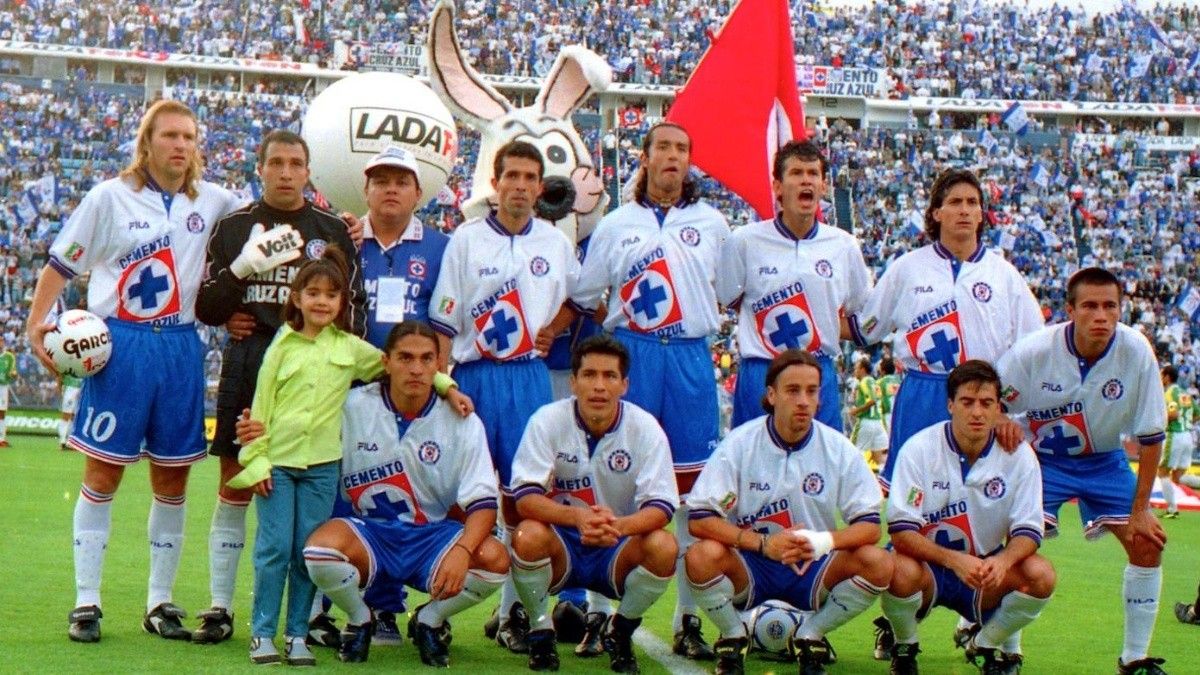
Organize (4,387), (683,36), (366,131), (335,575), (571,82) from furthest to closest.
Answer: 1. (683,36)
2. (4,387)
3. (571,82)
4. (366,131)
5. (335,575)

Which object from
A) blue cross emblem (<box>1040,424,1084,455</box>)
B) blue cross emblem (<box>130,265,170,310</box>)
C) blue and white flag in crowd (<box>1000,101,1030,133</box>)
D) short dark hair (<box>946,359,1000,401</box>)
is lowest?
blue cross emblem (<box>1040,424,1084,455</box>)

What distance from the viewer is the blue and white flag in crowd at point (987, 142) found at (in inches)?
1607

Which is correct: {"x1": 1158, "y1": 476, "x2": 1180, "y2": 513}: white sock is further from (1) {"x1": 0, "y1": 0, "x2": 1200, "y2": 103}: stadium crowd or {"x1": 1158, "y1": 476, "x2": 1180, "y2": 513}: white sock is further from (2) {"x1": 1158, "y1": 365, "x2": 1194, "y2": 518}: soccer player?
(1) {"x1": 0, "y1": 0, "x2": 1200, "y2": 103}: stadium crowd

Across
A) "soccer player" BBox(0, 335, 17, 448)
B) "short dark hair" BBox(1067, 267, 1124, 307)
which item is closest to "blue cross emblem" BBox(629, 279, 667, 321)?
"short dark hair" BBox(1067, 267, 1124, 307)

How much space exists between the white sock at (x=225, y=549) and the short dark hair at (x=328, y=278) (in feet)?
3.11

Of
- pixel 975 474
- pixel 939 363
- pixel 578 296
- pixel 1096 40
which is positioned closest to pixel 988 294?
pixel 939 363

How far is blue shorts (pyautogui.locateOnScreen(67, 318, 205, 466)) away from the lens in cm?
668

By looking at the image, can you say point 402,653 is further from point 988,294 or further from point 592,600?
point 988,294

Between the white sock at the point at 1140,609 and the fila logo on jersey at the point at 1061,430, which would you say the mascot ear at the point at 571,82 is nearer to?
the fila logo on jersey at the point at 1061,430

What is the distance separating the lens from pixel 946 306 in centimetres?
716

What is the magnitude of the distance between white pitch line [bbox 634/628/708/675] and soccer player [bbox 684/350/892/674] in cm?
19

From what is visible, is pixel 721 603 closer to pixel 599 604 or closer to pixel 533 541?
pixel 533 541

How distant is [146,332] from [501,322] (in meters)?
1.58

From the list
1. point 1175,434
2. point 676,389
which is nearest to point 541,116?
point 676,389
